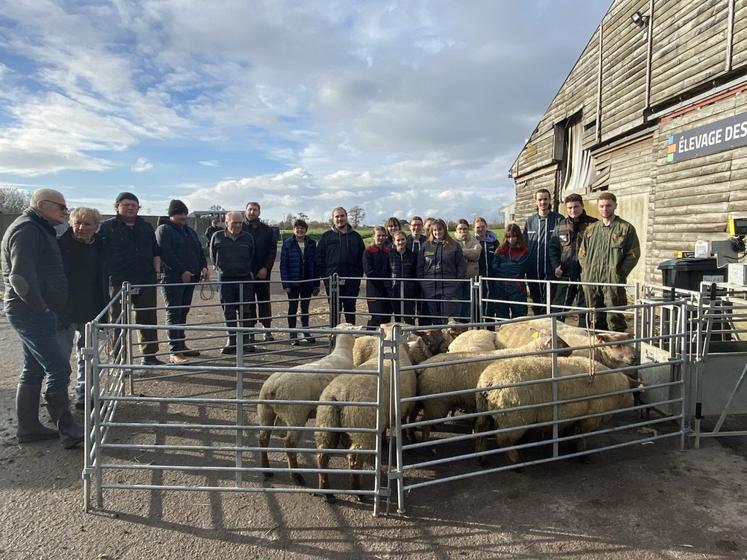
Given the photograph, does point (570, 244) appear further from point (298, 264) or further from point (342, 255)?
point (298, 264)

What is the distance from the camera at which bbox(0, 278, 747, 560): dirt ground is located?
11.5ft

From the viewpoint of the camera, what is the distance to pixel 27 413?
514cm

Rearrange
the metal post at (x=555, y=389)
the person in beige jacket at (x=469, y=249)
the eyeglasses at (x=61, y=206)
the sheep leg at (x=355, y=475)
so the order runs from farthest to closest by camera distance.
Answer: the person in beige jacket at (x=469, y=249), the eyeglasses at (x=61, y=206), the metal post at (x=555, y=389), the sheep leg at (x=355, y=475)

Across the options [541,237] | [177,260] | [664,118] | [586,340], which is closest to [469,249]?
[541,237]

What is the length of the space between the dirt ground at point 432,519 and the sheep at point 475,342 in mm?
1830

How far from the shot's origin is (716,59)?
30.8 feet

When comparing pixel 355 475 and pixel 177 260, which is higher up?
pixel 177 260

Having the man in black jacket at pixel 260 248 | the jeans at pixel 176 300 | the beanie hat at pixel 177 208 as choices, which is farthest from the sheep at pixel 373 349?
the beanie hat at pixel 177 208

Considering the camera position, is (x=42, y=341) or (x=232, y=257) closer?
(x=42, y=341)

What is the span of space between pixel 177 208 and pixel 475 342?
5.31 m

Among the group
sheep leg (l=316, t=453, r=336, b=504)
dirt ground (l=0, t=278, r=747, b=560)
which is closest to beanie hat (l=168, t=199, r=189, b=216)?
dirt ground (l=0, t=278, r=747, b=560)

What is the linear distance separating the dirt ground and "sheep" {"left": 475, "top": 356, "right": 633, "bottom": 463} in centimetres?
39

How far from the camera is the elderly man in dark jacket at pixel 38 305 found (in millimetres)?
4832

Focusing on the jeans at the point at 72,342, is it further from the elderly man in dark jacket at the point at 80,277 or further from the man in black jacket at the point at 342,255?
the man in black jacket at the point at 342,255
